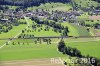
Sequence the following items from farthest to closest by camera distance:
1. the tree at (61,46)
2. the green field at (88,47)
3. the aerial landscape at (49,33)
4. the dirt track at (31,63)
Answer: the tree at (61,46), the green field at (88,47), the aerial landscape at (49,33), the dirt track at (31,63)

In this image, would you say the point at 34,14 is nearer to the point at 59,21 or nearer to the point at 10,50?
the point at 59,21

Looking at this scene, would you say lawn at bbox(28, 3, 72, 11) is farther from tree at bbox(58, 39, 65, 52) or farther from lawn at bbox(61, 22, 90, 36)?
tree at bbox(58, 39, 65, 52)

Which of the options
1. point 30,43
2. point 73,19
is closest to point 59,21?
point 73,19

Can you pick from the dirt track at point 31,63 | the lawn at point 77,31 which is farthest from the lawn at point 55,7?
the dirt track at point 31,63

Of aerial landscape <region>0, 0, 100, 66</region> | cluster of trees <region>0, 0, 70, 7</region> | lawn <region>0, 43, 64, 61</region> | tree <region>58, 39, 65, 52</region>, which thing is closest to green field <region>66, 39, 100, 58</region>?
aerial landscape <region>0, 0, 100, 66</region>

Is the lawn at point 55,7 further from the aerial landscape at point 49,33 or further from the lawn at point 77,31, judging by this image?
the lawn at point 77,31

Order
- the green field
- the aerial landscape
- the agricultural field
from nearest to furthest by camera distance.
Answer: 1. the aerial landscape
2. the green field
3. the agricultural field

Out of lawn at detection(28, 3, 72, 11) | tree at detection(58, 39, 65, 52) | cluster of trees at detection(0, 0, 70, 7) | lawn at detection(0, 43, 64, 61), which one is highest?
cluster of trees at detection(0, 0, 70, 7)

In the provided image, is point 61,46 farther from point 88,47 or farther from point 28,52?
point 28,52
